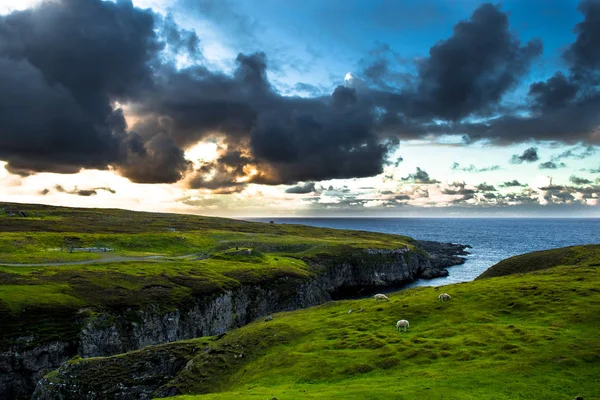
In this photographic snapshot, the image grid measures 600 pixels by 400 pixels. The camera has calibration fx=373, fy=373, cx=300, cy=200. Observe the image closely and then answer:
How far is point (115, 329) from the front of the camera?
59281 millimetres

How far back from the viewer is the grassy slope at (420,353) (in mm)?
24141

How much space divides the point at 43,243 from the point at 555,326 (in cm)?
12681

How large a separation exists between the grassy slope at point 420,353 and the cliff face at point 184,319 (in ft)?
40.2

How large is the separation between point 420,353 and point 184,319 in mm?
50646

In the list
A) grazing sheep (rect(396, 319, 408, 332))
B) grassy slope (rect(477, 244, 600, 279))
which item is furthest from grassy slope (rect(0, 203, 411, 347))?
grassy slope (rect(477, 244, 600, 279))

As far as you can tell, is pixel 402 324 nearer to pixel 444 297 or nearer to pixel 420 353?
pixel 420 353

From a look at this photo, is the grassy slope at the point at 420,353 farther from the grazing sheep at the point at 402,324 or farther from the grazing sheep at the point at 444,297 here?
the grazing sheep at the point at 402,324

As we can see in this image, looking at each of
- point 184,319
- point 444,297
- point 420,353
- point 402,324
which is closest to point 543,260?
point 444,297

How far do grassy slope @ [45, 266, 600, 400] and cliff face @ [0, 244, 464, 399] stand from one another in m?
12.2

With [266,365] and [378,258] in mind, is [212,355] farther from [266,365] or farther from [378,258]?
[378,258]

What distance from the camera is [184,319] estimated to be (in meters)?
69.6

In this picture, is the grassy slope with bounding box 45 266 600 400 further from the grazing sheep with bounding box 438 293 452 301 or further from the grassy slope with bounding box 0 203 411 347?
the grassy slope with bounding box 0 203 411 347

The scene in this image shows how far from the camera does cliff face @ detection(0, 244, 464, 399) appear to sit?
49.0m

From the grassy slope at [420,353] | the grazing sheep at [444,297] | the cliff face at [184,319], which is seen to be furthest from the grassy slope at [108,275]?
the grazing sheep at [444,297]
